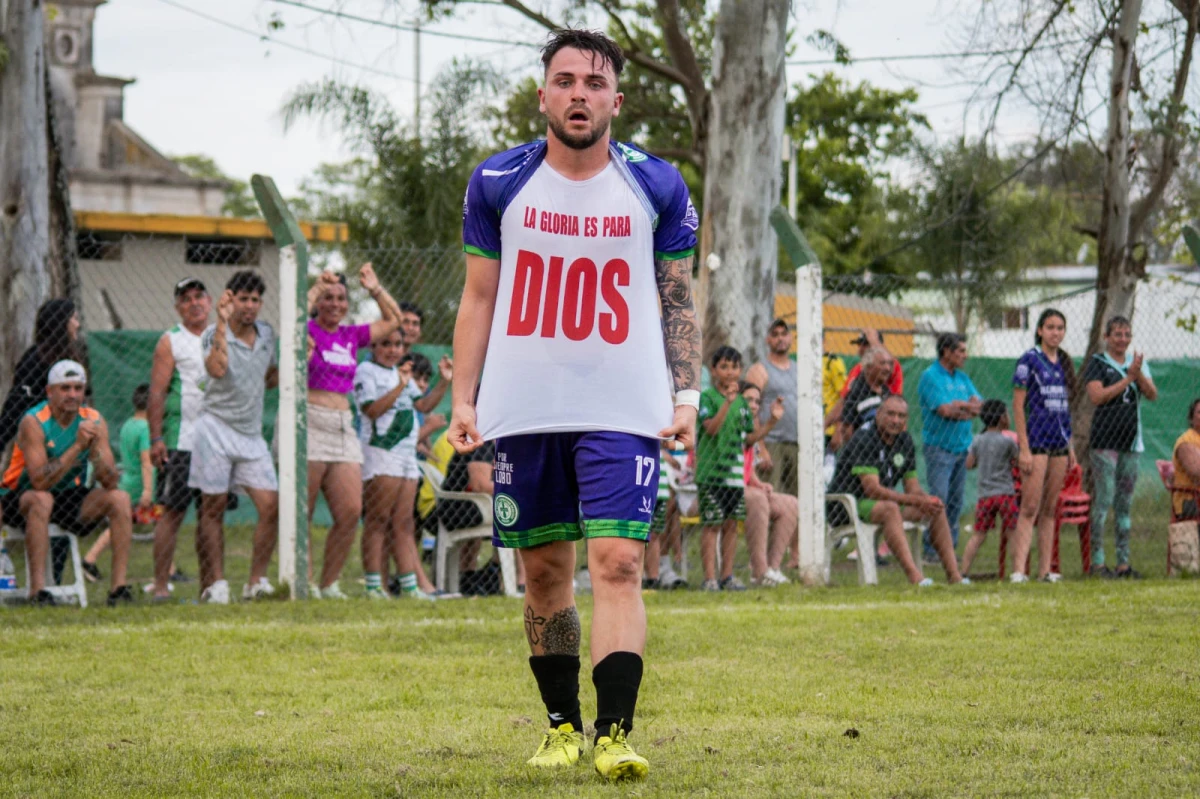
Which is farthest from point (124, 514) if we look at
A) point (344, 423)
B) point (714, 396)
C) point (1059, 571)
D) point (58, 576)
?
point (1059, 571)

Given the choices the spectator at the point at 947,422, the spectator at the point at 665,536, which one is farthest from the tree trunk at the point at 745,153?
the spectator at the point at 665,536

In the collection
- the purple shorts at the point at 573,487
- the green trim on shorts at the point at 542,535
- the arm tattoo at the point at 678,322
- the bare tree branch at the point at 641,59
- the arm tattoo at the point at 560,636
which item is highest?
the bare tree branch at the point at 641,59

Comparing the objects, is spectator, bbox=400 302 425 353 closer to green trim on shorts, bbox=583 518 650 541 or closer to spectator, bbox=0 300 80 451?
spectator, bbox=0 300 80 451

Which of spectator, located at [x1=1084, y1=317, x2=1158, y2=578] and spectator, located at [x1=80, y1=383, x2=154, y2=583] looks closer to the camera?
spectator, located at [x1=1084, y1=317, x2=1158, y2=578]

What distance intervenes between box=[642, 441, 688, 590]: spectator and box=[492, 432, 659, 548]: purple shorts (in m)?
6.27

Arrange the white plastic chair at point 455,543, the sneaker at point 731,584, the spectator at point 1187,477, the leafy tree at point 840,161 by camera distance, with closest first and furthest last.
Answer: the white plastic chair at point 455,543, the sneaker at point 731,584, the spectator at point 1187,477, the leafy tree at point 840,161

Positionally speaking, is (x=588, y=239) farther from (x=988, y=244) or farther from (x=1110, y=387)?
(x=988, y=244)

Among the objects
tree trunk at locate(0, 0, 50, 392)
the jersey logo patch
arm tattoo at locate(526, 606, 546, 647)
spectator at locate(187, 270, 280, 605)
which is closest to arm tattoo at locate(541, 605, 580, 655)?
arm tattoo at locate(526, 606, 546, 647)

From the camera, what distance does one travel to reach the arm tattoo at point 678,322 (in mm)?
4676

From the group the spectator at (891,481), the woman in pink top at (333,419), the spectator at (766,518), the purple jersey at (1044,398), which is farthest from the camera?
the purple jersey at (1044,398)

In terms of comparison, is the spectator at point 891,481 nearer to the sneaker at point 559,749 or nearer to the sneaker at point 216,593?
the sneaker at point 216,593

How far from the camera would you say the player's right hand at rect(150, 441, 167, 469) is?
9.84 meters

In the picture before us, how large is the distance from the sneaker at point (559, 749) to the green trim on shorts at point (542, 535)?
561 millimetres

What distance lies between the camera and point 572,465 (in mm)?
4562
